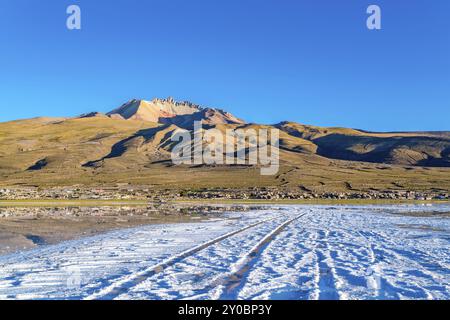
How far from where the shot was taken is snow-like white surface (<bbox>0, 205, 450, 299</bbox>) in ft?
34.6

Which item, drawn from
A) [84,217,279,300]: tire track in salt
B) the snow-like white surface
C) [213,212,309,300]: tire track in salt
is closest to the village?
the snow-like white surface

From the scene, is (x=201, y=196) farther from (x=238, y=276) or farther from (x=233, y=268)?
(x=238, y=276)

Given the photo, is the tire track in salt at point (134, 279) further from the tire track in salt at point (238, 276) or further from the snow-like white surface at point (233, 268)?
the tire track in salt at point (238, 276)

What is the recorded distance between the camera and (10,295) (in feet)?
33.9

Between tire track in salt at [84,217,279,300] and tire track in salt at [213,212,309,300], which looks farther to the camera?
tire track in salt at [213,212,309,300]

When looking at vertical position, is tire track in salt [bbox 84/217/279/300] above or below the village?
above

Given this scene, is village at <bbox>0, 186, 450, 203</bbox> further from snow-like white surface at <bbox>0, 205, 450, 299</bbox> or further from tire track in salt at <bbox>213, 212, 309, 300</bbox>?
tire track in salt at <bbox>213, 212, 309, 300</bbox>

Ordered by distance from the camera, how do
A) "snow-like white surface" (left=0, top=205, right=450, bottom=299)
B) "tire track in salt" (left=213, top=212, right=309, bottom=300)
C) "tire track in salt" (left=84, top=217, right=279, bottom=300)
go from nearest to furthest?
1. "tire track in salt" (left=84, top=217, right=279, bottom=300)
2. "tire track in salt" (left=213, top=212, right=309, bottom=300)
3. "snow-like white surface" (left=0, top=205, right=450, bottom=299)

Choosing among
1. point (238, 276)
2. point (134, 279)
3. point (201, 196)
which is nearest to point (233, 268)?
point (238, 276)

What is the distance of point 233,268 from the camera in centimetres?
1349

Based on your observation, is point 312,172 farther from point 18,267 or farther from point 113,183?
point 18,267

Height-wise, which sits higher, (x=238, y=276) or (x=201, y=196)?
(x=238, y=276)

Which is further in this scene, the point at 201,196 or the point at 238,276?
the point at 201,196
